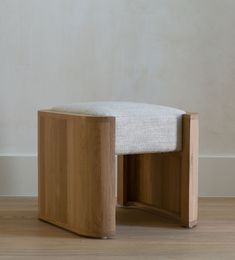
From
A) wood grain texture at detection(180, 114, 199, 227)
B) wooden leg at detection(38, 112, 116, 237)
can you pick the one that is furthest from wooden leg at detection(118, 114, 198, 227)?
wooden leg at detection(38, 112, 116, 237)

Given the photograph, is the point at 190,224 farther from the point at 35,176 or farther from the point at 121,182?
the point at 35,176

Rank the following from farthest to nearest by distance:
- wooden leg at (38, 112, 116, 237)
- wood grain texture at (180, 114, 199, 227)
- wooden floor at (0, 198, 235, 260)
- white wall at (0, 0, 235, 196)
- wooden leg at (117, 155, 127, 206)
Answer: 1. white wall at (0, 0, 235, 196)
2. wooden leg at (117, 155, 127, 206)
3. wood grain texture at (180, 114, 199, 227)
4. wooden leg at (38, 112, 116, 237)
5. wooden floor at (0, 198, 235, 260)

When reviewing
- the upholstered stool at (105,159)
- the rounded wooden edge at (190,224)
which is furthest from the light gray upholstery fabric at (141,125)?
the rounded wooden edge at (190,224)

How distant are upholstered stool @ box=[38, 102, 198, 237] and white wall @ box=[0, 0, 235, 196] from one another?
0.41 m

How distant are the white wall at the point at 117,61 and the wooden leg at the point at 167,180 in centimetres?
34

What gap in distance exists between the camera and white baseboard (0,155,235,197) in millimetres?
2217

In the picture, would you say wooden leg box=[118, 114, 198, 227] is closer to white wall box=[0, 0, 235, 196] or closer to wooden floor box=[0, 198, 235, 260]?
wooden floor box=[0, 198, 235, 260]

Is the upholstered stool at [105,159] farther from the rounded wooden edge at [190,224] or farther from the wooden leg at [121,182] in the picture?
the wooden leg at [121,182]

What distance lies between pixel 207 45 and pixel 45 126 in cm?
80

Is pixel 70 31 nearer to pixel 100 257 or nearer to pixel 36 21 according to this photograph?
pixel 36 21

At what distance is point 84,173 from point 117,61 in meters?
0.75

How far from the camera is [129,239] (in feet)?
5.24

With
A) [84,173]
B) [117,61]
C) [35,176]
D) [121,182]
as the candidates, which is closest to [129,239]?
[84,173]

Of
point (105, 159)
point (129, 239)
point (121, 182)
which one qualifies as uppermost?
point (105, 159)
